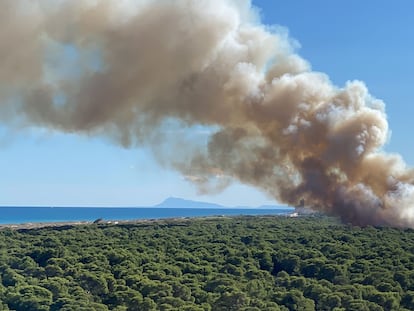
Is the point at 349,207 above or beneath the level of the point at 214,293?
above

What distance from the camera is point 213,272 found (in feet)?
165

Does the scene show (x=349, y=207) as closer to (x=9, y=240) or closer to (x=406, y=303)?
(x=406, y=303)

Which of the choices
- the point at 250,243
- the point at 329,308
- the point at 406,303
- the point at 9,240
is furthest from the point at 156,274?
the point at 9,240

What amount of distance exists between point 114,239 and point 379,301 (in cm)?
4275

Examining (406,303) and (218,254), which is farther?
(218,254)

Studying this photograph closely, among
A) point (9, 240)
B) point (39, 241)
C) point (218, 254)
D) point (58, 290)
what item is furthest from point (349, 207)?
point (9, 240)

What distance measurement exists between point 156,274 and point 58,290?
7.94m

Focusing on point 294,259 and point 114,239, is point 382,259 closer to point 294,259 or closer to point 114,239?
point 294,259

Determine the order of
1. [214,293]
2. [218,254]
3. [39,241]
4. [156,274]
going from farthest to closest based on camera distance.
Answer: [39,241]
[218,254]
[156,274]
[214,293]

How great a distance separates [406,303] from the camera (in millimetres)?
39688

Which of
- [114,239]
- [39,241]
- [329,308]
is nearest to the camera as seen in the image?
[329,308]

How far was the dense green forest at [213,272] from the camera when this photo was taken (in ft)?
127

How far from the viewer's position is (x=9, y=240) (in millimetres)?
72062

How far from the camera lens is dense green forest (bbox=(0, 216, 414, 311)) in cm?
3872
